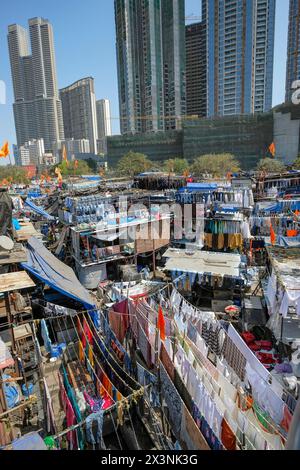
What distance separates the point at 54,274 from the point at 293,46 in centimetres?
10308

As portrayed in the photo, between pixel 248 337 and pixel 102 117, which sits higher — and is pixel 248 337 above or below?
below

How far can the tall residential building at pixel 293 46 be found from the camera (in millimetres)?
80463

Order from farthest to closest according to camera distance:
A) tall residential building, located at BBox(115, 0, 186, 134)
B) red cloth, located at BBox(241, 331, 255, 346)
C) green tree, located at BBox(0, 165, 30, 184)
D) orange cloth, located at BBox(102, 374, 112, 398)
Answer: tall residential building, located at BBox(115, 0, 186, 134)
green tree, located at BBox(0, 165, 30, 184)
red cloth, located at BBox(241, 331, 255, 346)
orange cloth, located at BBox(102, 374, 112, 398)

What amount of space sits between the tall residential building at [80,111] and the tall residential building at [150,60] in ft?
134

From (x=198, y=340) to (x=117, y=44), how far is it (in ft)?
365

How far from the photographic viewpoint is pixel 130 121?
331 ft

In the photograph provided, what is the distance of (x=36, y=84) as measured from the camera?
135m

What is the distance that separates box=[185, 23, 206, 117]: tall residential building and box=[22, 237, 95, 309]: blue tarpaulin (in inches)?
4035

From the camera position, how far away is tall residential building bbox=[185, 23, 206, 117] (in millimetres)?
104125

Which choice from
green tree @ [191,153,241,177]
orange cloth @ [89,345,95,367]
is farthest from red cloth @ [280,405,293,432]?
green tree @ [191,153,241,177]

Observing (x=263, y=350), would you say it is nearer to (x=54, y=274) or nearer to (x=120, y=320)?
(x=120, y=320)

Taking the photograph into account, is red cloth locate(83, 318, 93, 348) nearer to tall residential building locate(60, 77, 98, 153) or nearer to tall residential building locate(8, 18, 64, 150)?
tall residential building locate(60, 77, 98, 153)

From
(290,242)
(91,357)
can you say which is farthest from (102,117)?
(91,357)

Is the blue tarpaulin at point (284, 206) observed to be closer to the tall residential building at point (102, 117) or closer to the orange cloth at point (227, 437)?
the orange cloth at point (227, 437)
